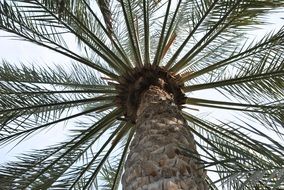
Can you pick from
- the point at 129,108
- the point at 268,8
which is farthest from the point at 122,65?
the point at 268,8

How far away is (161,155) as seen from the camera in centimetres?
443

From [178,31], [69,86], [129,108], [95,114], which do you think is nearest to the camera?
[129,108]

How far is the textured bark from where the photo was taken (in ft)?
13.5

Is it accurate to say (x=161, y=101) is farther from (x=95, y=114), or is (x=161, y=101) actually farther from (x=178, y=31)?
(x=178, y=31)

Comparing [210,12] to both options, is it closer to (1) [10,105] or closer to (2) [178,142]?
(2) [178,142]

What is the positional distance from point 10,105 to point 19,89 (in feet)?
0.80

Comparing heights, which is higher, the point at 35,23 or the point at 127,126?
the point at 35,23

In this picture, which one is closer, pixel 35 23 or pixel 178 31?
pixel 35 23

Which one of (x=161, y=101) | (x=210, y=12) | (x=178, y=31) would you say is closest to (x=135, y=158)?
(x=161, y=101)

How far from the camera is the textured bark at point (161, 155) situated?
411 centimetres

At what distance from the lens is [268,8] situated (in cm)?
614

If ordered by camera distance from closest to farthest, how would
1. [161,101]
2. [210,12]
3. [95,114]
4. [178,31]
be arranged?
[161,101]
[210,12]
[95,114]
[178,31]

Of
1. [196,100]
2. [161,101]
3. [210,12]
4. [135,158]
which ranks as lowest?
[135,158]

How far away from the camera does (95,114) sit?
7691 mm
